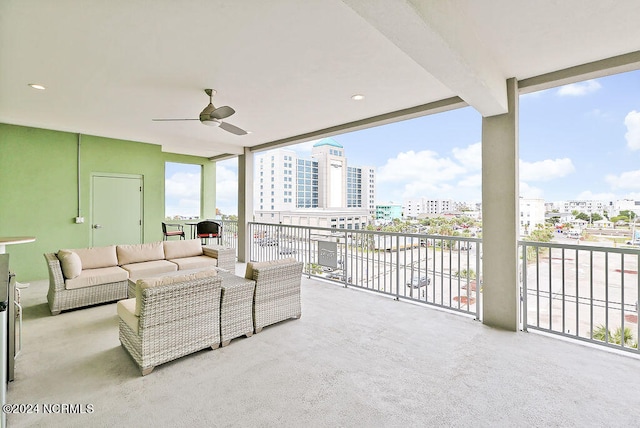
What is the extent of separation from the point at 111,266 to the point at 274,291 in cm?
273

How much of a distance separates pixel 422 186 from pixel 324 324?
10.7 ft

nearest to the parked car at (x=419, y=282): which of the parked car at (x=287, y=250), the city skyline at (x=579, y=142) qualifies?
the city skyline at (x=579, y=142)

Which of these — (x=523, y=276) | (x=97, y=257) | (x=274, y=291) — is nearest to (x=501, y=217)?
(x=523, y=276)

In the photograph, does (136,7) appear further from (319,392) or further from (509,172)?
(509,172)

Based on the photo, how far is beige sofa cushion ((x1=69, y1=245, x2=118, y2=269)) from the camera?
12.9 feet

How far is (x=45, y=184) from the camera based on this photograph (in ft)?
16.6

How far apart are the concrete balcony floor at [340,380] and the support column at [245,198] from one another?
368 cm

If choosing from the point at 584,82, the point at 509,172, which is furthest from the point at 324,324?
the point at 584,82

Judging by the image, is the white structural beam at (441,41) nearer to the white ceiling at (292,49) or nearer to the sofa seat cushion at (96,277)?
the white ceiling at (292,49)

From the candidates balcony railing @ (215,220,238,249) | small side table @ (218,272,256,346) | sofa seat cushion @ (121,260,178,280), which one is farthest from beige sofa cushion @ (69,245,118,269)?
balcony railing @ (215,220,238,249)

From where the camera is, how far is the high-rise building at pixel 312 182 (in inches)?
240

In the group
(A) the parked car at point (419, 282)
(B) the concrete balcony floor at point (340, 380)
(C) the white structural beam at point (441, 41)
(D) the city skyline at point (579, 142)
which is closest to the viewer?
(C) the white structural beam at point (441, 41)

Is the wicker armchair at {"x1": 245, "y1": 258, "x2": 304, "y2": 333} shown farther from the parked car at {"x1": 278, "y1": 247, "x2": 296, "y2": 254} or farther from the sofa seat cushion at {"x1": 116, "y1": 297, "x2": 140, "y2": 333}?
the parked car at {"x1": 278, "y1": 247, "x2": 296, "y2": 254}

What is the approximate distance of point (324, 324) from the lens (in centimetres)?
320
